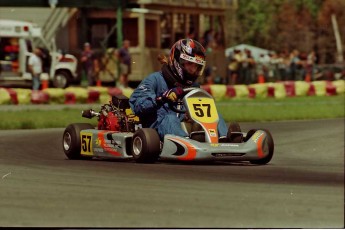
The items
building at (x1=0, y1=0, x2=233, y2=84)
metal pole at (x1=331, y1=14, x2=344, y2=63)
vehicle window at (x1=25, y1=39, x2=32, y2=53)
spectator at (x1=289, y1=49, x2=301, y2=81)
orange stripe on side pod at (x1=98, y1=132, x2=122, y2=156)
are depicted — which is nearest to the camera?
orange stripe on side pod at (x1=98, y1=132, x2=122, y2=156)

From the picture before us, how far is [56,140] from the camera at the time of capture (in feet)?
35.6

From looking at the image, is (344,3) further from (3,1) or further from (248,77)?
(3,1)

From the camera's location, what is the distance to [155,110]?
8695 millimetres

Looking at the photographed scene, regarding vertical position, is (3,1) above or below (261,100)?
above

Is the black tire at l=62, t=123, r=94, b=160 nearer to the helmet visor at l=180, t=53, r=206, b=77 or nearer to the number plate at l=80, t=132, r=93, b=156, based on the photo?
the number plate at l=80, t=132, r=93, b=156

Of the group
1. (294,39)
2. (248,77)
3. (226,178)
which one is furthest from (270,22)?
Answer: (226,178)

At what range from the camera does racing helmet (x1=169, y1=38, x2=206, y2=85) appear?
8484mm

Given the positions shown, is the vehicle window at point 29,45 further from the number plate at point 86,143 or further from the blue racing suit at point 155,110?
the blue racing suit at point 155,110

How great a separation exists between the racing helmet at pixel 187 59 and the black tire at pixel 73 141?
1072 millimetres

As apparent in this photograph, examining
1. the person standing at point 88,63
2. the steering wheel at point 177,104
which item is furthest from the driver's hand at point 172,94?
the person standing at point 88,63

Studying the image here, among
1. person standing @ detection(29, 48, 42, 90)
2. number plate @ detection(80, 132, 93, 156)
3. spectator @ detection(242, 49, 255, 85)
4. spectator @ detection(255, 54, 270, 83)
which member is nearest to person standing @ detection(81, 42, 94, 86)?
person standing @ detection(29, 48, 42, 90)

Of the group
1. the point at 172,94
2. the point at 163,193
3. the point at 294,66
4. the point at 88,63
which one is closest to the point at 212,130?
the point at 172,94

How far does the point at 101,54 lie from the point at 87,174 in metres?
17.2

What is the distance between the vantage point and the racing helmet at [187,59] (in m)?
8.48
